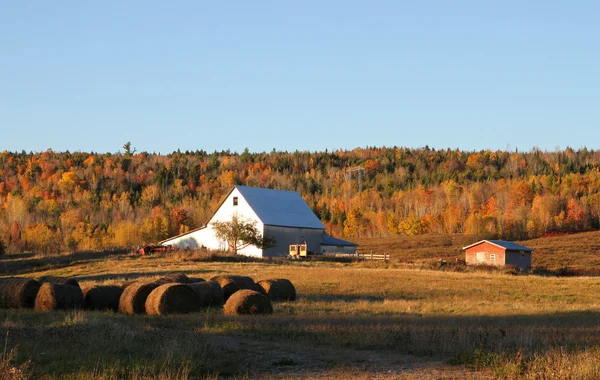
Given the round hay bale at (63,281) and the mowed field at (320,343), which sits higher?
the round hay bale at (63,281)

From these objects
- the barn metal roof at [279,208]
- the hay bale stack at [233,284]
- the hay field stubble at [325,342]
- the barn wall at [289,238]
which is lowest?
the hay field stubble at [325,342]

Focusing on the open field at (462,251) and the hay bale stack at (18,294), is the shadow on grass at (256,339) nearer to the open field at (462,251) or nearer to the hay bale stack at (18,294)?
the hay bale stack at (18,294)

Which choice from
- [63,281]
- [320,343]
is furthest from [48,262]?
[320,343]

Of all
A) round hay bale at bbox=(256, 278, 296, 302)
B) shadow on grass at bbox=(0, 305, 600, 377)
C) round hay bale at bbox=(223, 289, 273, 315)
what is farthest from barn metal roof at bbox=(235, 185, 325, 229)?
shadow on grass at bbox=(0, 305, 600, 377)

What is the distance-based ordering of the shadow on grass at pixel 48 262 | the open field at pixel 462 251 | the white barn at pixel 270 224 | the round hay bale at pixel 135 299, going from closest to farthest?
the round hay bale at pixel 135 299 → the shadow on grass at pixel 48 262 → the white barn at pixel 270 224 → the open field at pixel 462 251

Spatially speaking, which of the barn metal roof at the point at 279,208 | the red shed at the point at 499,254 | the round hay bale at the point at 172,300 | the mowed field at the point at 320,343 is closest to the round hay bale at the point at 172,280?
the round hay bale at the point at 172,300

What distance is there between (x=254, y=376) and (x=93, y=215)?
6532 inches

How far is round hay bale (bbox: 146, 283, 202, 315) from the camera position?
21966mm

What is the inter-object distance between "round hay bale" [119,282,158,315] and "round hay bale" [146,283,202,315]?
1.76 feet

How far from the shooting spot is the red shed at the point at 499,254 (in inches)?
2657

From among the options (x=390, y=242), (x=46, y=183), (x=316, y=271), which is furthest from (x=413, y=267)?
(x=46, y=183)

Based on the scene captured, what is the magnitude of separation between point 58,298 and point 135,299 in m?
2.52

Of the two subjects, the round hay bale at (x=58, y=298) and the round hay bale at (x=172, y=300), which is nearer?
the round hay bale at (x=172, y=300)

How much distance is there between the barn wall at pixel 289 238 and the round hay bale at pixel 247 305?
48025 millimetres
